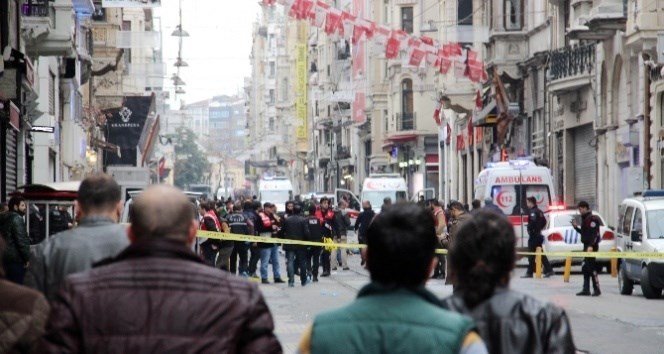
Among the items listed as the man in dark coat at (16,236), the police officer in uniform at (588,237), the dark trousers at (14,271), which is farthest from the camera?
the police officer in uniform at (588,237)

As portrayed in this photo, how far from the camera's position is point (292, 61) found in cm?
15275

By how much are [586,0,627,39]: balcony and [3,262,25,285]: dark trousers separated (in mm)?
26166

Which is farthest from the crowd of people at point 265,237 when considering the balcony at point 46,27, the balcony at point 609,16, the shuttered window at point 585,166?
the shuttered window at point 585,166

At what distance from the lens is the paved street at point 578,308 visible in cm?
1852

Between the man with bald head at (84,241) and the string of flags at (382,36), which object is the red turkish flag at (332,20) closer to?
the string of flags at (382,36)

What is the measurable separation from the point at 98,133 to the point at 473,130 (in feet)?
59.8

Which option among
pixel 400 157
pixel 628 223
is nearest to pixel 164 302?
pixel 628 223

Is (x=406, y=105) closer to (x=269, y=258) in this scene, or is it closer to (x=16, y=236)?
(x=269, y=258)

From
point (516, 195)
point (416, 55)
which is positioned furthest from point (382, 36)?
point (516, 195)

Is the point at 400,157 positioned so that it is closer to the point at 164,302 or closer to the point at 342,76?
the point at 342,76

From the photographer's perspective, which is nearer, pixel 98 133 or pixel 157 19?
pixel 98 133

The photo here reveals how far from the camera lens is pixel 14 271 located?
662 inches

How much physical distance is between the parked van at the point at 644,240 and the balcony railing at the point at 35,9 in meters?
14.3

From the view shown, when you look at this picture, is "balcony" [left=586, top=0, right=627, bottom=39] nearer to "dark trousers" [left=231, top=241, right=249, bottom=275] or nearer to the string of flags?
the string of flags
